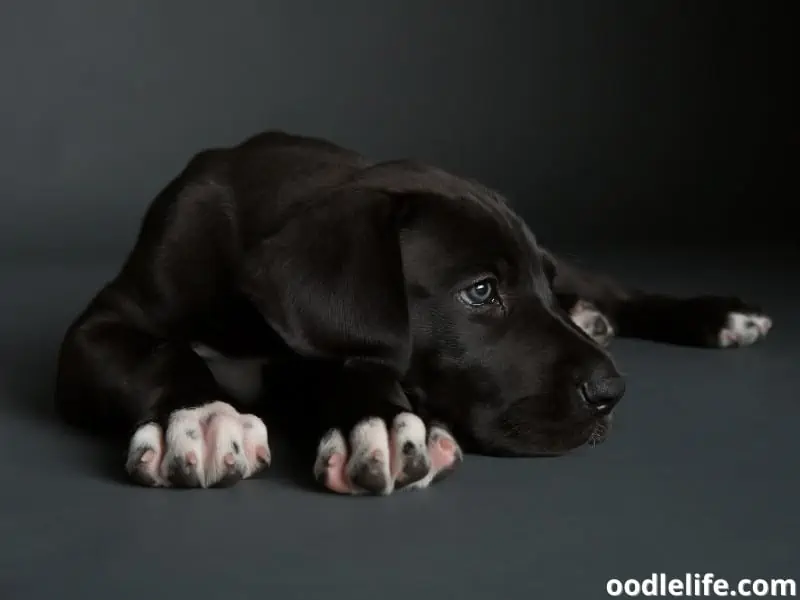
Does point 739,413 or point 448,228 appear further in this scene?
point 739,413

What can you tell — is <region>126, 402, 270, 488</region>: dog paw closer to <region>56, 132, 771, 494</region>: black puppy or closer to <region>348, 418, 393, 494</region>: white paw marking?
<region>56, 132, 771, 494</region>: black puppy

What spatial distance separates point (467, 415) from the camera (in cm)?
245

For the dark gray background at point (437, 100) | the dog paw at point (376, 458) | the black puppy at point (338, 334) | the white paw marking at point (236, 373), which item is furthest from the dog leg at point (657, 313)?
the dark gray background at point (437, 100)

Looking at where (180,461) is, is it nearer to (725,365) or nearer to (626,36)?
(725,365)

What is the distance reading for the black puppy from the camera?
7.45ft

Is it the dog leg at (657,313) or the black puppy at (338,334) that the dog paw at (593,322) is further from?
the black puppy at (338,334)

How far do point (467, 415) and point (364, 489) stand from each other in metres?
0.32

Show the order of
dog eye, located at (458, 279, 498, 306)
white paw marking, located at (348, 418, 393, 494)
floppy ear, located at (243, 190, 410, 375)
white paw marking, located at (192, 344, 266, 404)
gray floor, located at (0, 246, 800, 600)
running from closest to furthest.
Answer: gray floor, located at (0, 246, 800, 600) → white paw marking, located at (348, 418, 393, 494) → floppy ear, located at (243, 190, 410, 375) → dog eye, located at (458, 279, 498, 306) → white paw marking, located at (192, 344, 266, 404)


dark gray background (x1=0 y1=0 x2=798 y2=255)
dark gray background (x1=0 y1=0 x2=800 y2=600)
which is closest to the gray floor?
dark gray background (x1=0 y1=0 x2=800 y2=600)

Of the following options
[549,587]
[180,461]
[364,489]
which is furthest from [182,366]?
[549,587]

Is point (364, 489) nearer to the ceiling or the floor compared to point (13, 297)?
nearer to the floor

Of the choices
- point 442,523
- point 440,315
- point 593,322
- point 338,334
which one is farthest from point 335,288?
point 593,322

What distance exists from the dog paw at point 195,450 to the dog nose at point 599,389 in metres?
0.62

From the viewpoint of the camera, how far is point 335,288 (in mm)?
2328
